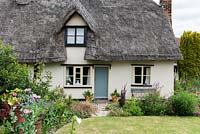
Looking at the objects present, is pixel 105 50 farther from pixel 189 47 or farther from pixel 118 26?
pixel 189 47

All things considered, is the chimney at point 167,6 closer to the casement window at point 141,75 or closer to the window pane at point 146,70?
the window pane at point 146,70

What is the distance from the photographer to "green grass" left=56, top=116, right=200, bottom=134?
13000 mm

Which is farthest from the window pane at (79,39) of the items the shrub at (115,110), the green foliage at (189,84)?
the green foliage at (189,84)

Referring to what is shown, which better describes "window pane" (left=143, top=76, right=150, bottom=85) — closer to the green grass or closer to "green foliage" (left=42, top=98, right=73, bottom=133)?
the green grass

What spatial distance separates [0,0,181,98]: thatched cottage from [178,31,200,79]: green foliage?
16.7ft

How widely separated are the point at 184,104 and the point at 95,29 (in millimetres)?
8380

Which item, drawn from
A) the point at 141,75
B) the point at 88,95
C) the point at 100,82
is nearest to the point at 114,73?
the point at 100,82

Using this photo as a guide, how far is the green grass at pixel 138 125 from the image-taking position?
13000 mm

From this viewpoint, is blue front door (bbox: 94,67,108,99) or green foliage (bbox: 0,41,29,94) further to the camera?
blue front door (bbox: 94,67,108,99)

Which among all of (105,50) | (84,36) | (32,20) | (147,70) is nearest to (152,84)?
(147,70)

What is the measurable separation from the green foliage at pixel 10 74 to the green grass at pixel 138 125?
96.9 inches

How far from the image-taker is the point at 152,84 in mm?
22469

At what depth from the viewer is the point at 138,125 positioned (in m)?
14.2

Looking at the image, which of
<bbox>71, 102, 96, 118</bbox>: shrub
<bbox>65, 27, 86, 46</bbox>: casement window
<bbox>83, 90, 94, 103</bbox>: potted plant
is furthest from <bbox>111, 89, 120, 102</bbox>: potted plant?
<bbox>71, 102, 96, 118</bbox>: shrub
